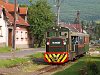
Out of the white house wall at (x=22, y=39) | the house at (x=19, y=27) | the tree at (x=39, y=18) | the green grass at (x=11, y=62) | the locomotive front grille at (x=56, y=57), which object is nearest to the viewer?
the green grass at (x=11, y=62)

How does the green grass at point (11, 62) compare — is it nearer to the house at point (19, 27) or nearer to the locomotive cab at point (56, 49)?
the locomotive cab at point (56, 49)

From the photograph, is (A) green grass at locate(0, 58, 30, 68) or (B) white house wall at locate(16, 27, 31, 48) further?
(B) white house wall at locate(16, 27, 31, 48)

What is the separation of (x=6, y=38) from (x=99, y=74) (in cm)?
3597

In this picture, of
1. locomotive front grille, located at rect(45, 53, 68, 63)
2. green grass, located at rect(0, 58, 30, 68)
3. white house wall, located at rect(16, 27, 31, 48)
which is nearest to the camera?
green grass, located at rect(0, 58, 30, 68)

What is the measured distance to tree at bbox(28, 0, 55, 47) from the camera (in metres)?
64.4

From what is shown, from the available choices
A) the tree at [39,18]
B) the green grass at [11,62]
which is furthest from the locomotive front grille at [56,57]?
the tree at [39,18]

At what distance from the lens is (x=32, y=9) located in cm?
6606

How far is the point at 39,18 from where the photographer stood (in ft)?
213

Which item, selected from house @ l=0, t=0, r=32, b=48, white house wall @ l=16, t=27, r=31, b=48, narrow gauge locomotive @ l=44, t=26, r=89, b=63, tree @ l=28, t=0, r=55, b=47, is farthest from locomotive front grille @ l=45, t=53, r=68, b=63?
tree @ l=28, t=0, r=55, b=47

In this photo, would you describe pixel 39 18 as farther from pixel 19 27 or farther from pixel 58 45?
pixel 58 45

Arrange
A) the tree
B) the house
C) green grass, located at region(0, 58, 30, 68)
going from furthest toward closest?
1. the tree
2. the house
3. green grass, located at region(0, 58, 30, 68)

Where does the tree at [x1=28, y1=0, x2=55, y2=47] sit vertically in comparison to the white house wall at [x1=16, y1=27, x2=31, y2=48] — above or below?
above

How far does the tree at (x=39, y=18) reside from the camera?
64375 mm

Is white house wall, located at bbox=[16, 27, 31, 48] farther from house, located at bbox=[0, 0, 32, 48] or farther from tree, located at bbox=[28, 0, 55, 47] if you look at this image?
tree, located at bbox=[28, 0, 55, 47]
